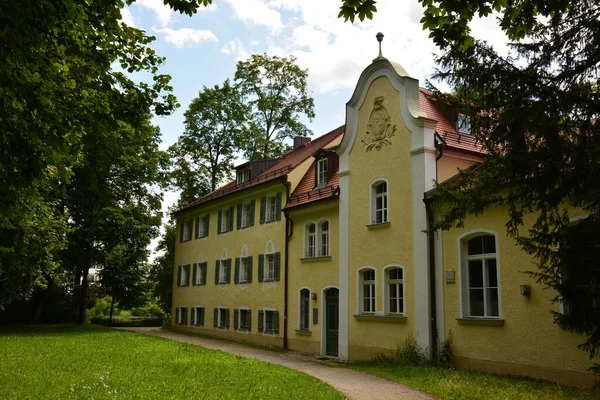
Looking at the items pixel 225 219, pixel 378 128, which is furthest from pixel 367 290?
pixel 225 219

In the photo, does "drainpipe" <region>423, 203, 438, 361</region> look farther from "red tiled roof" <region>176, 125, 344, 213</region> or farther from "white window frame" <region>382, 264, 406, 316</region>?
"red tiled roof" <region>176, 125, 344, 213</region>

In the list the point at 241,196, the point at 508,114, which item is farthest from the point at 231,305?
the point at 508,114

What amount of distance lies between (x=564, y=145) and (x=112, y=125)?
6.42m

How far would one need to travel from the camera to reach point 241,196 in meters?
25.9

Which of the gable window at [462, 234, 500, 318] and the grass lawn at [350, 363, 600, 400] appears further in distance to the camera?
the gable window at [462, 234, 500, 318]

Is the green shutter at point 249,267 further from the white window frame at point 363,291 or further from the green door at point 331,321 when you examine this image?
the white window frame at point 363,291

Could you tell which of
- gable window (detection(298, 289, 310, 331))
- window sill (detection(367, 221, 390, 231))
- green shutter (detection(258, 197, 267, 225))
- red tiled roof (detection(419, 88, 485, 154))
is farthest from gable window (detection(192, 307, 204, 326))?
red tiled roof (detection(419, 88, 485, 154))

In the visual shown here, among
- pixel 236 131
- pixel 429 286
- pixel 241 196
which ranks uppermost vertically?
pixel 236 131

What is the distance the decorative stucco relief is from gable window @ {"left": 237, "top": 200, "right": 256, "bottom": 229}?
28.1 feet

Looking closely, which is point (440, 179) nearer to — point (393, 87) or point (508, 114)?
point (393, 87)

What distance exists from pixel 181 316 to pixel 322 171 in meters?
14.0

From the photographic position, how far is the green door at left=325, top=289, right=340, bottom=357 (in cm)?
1880

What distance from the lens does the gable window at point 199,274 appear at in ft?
95.6

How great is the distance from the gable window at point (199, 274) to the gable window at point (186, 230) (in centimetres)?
230
